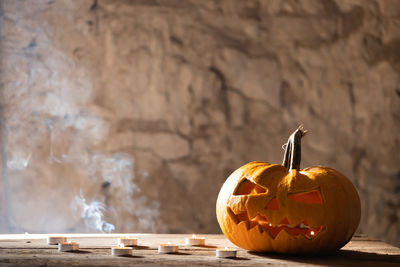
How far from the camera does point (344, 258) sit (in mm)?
1087

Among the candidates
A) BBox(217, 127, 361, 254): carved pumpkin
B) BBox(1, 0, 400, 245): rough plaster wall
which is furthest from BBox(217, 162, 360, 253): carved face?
BBox(1, 0, 400, 245): rough plaster wall

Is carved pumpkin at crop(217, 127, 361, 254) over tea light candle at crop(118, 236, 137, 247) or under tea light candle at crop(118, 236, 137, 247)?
over

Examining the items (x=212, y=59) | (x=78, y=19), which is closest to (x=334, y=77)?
(x=212, y=59)

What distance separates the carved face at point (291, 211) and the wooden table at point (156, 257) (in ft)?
0.12

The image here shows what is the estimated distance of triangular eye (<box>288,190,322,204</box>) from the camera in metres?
1.11

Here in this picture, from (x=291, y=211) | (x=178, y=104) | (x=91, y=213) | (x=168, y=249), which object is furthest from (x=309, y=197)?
(x=91, y=213)

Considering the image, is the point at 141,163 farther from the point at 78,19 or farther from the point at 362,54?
the point at 362,54

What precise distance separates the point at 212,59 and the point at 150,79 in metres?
Result: 0.27

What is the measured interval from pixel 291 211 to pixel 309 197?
0.08m

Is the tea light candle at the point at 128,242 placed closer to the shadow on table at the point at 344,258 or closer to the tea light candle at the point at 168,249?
the tea light candle at the point at 168,249

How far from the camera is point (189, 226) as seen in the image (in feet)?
6.59

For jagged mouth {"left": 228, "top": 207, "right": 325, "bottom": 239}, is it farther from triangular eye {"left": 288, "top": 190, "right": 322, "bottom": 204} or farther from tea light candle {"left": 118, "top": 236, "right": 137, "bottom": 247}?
tea light candle {"left": 118, "top": 236, "right": 137, "bottom": 247}

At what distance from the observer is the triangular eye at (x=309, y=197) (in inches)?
43.8

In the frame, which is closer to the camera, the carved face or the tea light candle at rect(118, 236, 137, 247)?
the carved face
